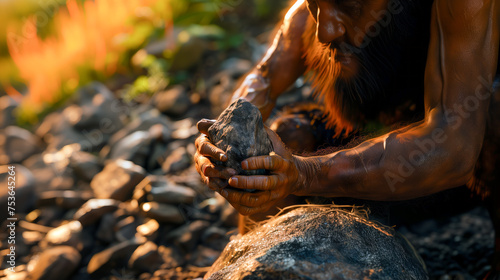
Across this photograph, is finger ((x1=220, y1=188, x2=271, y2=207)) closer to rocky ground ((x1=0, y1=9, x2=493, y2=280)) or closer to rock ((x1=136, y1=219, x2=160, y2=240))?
rocky ground ((x1=0, y1=9, x2=493, y2=280))

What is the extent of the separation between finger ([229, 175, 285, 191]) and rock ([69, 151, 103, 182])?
8.00 ft

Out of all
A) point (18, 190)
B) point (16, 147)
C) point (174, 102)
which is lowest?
point (18, 190)

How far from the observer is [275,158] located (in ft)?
4.59

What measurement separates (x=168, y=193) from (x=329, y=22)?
1.61m

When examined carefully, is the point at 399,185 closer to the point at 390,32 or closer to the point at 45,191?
the point at 390,32

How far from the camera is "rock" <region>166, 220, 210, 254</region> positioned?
2592 mm

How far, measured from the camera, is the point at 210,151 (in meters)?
1.50

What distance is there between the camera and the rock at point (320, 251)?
1347 mm

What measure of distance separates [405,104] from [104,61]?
4107 millimetres

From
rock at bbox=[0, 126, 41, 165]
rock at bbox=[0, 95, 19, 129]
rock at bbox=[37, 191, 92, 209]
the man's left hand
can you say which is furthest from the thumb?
rock at bbox=[0, 95, 19, 129]

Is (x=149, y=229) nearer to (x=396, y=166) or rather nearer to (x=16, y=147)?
(x=396, y=166)

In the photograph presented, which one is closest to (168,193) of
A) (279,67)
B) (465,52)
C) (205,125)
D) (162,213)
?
(162,213)

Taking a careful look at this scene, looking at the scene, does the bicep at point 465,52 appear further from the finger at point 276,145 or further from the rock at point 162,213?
the rock at point 162,213

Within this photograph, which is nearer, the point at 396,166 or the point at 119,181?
the point at 396,166
